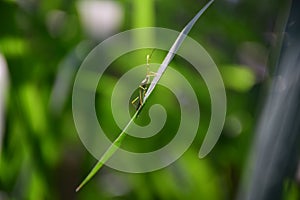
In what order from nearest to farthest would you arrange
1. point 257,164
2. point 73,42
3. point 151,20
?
1. point 257,164
2. point 151,20
3. point 73,42

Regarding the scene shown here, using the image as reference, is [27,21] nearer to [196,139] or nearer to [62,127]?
[62,127]

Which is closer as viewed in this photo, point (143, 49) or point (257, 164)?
point (257, 164)

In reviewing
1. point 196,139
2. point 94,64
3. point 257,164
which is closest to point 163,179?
point 196,139

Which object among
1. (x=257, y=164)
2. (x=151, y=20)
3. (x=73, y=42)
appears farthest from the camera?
(x=73, y=42)

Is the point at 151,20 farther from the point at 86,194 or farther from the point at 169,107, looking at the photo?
the point at 86,194

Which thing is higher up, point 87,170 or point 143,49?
point 143,49

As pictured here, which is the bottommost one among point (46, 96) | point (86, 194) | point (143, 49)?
point (86, 194)
